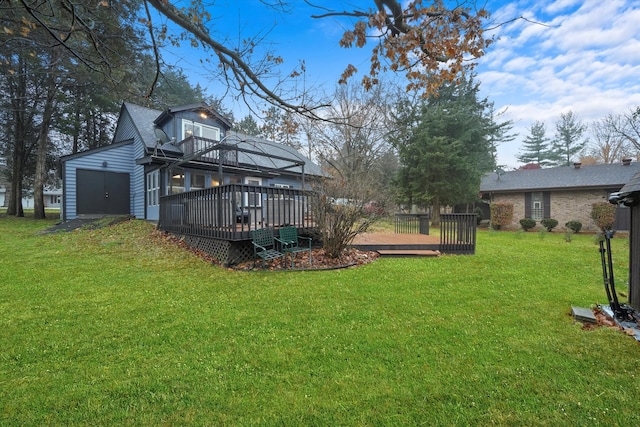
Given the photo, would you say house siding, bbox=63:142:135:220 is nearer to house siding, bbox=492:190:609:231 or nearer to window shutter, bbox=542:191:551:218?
house siding, bbox=492:190:609:231

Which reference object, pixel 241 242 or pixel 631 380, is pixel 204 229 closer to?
pixel 241 242

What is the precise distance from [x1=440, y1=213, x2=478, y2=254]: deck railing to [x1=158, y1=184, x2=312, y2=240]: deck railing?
4186mm

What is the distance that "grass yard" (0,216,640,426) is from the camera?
1.99m

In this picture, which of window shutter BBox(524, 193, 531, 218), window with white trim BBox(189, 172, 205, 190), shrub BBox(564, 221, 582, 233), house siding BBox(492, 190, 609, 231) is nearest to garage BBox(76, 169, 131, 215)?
window with white trim BBox(189, 172, 205, 190)

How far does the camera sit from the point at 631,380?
235 centimetres

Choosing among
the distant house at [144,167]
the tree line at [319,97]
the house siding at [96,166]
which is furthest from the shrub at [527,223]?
the house siding at [96,166]

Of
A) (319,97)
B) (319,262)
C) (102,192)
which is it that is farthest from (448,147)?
(102,192)

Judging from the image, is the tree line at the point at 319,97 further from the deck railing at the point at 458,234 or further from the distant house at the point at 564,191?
the distant house at the point at 564,191

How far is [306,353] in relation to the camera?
275 centimetres

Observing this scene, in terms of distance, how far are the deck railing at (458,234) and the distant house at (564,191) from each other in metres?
13.2

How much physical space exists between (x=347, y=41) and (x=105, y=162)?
14.6 m

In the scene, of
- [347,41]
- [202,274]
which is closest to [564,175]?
[347,41]

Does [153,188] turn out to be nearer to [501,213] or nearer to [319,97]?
[319,97]

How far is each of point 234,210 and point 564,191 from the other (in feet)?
66.3
